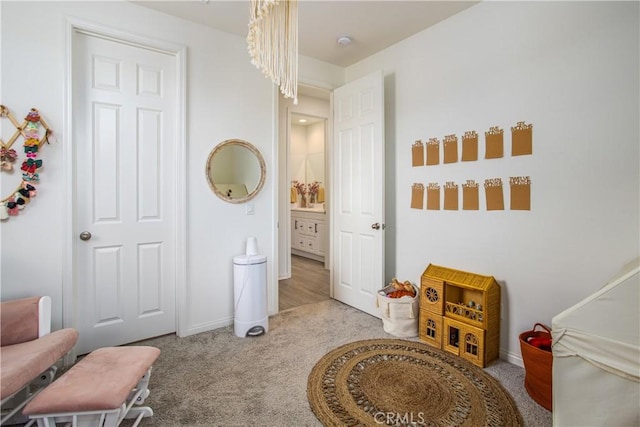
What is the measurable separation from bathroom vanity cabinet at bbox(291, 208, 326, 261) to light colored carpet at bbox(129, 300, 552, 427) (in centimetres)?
260

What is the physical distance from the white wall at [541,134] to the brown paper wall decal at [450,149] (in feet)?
0.17

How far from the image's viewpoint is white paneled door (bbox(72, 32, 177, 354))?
2.35 meters

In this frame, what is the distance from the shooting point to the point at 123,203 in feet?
8.20

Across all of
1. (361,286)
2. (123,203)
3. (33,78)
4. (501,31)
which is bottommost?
(361,286)

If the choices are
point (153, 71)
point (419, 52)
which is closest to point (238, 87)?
point (153, 71)

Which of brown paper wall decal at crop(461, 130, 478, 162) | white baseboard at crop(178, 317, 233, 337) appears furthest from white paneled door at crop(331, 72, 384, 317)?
white baseboard at crop(178, 317, 233, 337)

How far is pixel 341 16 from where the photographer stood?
261cm

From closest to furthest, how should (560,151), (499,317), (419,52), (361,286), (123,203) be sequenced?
(560,151) → (499,317) → (123,203) → (419,52) → (361,286)

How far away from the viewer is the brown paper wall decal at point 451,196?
2.62m

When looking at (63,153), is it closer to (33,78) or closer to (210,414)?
(33,78)

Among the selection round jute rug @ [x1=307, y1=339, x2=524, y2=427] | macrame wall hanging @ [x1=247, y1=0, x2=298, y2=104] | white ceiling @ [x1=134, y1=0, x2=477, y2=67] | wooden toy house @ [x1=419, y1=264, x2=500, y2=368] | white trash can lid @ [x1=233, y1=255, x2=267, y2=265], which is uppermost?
white ceiling @ [x1=134, y1=0, x2=477, y2=67]

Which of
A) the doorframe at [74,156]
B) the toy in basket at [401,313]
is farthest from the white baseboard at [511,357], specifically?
the doorframe at [74,156]

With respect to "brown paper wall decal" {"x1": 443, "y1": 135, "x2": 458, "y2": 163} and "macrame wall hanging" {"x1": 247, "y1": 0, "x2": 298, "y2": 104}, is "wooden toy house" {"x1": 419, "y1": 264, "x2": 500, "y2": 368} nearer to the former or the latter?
"brown paper wall decal" {"x1": 443, "y1": 135, "x2": 458, "y2": 163}

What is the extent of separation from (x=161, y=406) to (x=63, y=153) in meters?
1.79
